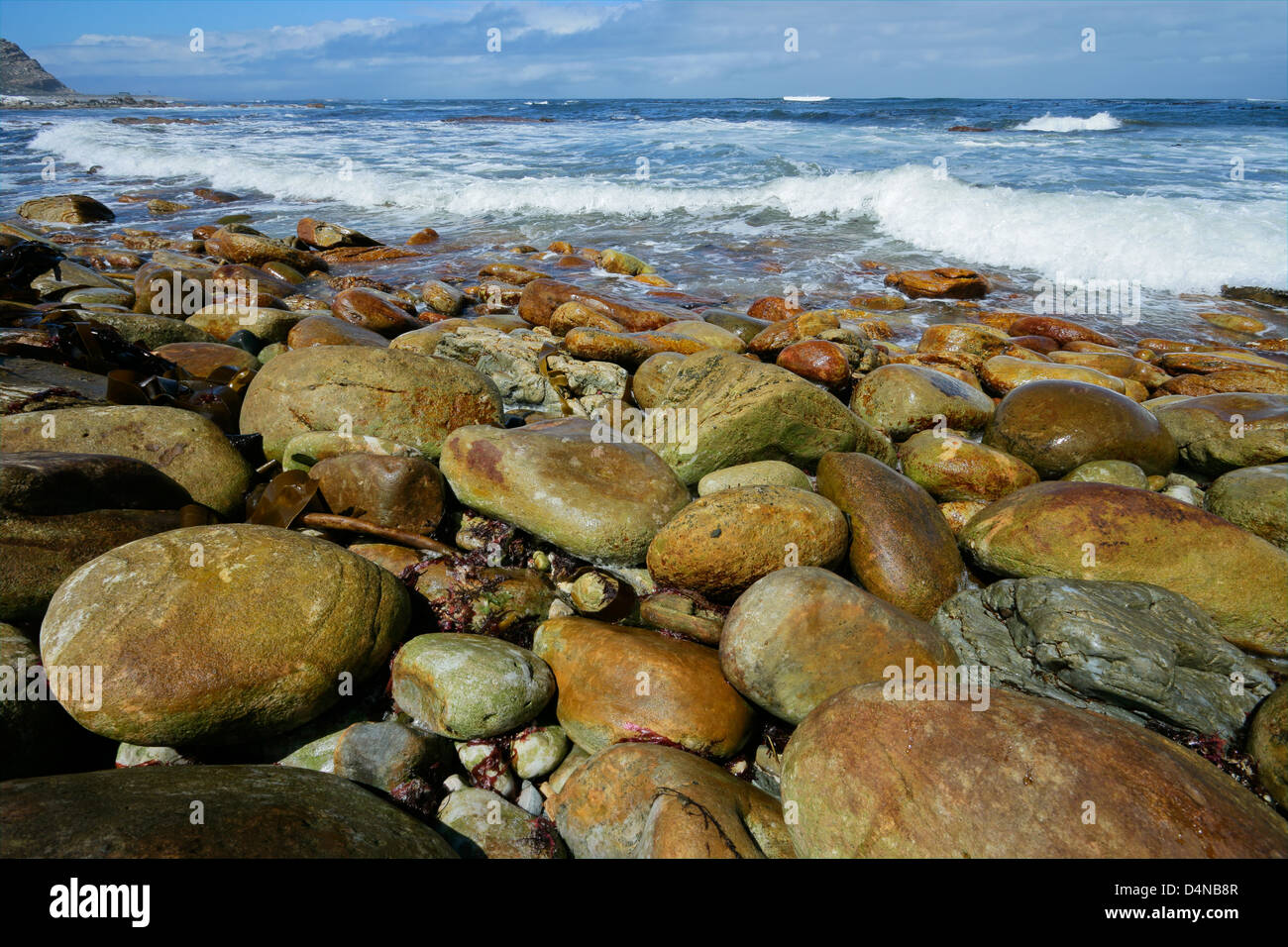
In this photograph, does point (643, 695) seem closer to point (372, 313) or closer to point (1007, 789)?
point (1007, 789)

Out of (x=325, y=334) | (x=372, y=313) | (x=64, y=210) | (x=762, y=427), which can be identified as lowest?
(x=762, y=427)

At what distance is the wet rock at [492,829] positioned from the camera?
8.30 feet

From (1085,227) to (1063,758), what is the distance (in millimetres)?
14618

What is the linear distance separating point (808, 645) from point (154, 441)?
378 cm

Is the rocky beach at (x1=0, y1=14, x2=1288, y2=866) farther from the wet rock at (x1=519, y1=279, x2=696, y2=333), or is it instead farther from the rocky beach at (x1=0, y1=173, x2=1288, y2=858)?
the wet rock at (x1=519, y1=279, x2=696, y2=333)

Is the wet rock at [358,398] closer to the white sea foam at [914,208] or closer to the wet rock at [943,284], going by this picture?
the wet rock at [943,284]

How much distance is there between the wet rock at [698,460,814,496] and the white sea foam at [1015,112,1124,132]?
38.2 metres

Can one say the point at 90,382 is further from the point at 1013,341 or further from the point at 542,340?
the point at 1013,341

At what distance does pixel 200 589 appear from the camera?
277 centimetres

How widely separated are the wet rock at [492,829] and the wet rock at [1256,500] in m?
4.47

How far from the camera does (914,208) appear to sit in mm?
15828

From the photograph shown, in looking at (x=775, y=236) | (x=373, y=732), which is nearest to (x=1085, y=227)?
(x=775, y=236)

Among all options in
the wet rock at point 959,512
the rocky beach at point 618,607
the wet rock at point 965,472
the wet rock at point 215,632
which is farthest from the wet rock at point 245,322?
the wet rock at point 959,512

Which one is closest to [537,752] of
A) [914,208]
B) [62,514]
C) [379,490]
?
[379,490]
